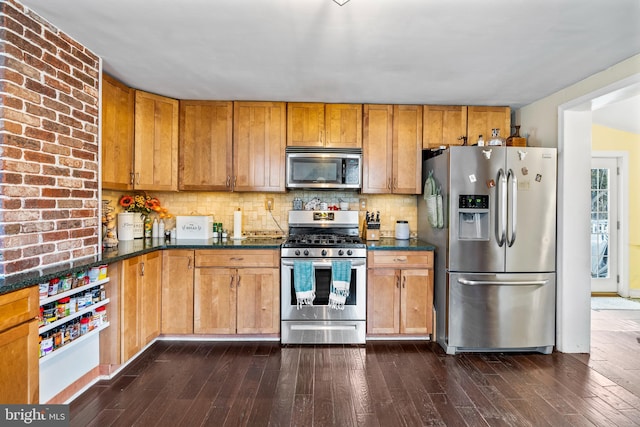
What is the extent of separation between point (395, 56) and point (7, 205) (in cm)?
260

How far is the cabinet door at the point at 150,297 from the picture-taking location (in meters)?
2.99

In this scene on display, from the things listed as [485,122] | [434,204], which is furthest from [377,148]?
[485,122]

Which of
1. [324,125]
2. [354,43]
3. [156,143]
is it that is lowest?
[156,143]

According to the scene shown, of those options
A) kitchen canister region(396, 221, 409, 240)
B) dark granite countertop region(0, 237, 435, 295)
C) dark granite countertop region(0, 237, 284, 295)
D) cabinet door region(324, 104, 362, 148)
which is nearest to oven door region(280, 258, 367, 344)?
dark granite countertop region(0, 237, 435, 295)

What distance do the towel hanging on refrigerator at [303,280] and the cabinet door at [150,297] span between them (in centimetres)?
129

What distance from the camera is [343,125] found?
12.1ft

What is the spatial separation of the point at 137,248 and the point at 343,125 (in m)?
2.33

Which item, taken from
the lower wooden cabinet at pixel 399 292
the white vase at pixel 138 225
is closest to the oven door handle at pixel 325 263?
the lower wooden cabinet at pixel 399 292

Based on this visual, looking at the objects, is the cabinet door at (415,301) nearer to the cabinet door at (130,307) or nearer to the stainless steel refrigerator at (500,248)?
the stainless steel refrigerator at (500,248)

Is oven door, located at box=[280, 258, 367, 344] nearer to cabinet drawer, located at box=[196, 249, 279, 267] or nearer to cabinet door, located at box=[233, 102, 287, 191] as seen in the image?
cabinet drawer, located at box=[196, 249, 279, 267]

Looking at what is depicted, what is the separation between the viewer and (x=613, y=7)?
1.91 m

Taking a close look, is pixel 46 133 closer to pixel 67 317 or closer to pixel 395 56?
pixel 67 317

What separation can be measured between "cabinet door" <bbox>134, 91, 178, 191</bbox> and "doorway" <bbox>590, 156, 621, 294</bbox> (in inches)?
232

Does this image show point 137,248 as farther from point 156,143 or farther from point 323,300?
point 323,300
